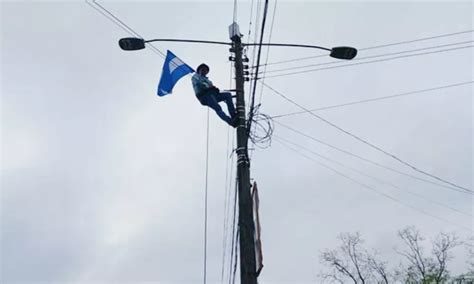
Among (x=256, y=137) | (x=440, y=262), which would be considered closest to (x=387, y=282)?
(x=440, y=262)

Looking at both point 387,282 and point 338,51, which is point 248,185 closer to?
point 338,51

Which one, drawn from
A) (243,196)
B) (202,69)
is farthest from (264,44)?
(243,196)

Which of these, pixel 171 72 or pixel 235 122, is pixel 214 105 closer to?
pixel 235 122

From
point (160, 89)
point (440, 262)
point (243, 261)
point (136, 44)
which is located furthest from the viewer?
point (440, 262)

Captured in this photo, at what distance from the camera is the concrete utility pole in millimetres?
4902

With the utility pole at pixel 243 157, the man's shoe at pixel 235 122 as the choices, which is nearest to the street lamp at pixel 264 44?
the utility pole at pixel 243 157

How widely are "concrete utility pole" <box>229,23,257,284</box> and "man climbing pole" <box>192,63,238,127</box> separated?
0.15 metres

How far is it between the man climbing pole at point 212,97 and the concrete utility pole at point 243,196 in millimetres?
145

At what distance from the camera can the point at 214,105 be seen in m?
6.23

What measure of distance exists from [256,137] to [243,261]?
2.34 meters

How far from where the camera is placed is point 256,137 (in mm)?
6848

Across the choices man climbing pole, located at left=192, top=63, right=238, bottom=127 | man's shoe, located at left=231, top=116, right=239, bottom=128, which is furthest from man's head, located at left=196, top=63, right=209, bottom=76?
man's shoe, located at left=231, top=116, right=239, bottom=128

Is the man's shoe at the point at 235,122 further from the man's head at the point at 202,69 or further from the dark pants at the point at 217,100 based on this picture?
the man's head at the point at 202,69

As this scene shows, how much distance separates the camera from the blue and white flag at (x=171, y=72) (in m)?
6.54
